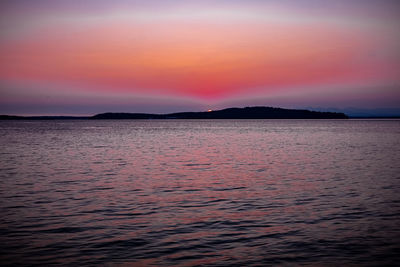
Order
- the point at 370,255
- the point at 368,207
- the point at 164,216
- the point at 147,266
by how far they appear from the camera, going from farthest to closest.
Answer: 1. the point at 368,207
2. the point at 164,216
3. the point at 370,255
4. the point at 147,266

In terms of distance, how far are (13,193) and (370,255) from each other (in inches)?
651

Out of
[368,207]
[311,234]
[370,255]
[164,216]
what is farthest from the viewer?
[368,207]

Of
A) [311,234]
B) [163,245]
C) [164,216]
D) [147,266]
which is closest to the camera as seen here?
[147,266]

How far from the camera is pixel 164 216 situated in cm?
1402

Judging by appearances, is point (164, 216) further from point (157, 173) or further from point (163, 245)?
point (157, 173)

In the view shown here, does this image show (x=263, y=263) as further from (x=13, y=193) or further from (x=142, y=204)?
(x=13, y=193)

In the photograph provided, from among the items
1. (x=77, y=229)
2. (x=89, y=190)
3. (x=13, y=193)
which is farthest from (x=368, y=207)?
(x=13, y=193)

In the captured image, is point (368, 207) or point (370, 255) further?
point (368, 207)

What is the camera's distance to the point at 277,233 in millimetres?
11922

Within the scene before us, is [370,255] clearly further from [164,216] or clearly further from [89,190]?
[89,190]

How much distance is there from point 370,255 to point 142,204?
9415 millimetres

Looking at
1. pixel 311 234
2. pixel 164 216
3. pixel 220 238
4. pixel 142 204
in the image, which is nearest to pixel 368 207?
pixel 311 234

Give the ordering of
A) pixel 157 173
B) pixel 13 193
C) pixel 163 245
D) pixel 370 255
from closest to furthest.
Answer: pixel 370 255 → pixel 163 245 → pixel 13 193 → pixel 157 173

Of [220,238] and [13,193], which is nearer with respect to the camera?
[220,238]
